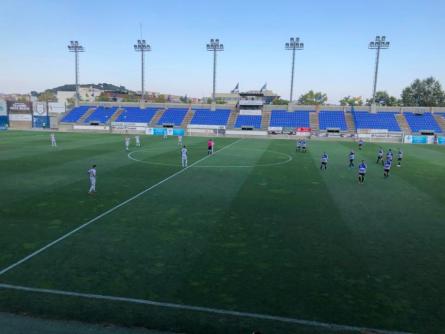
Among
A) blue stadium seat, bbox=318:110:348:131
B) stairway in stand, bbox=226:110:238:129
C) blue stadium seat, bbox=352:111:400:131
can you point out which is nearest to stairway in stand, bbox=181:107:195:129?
stairway in stand, bbox=226:110:238:129

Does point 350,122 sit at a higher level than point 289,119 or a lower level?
lower

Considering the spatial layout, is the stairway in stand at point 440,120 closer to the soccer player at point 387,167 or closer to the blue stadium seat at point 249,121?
the blue stadium seat at point 249,121

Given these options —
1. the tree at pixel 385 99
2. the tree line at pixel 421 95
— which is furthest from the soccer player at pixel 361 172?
the tree at pixel 385 99

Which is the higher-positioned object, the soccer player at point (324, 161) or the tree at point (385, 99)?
the tree at point (385, 99)

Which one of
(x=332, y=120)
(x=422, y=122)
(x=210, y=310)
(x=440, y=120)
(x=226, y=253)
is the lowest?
(x=210, y=310)

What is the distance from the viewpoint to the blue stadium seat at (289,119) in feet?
218

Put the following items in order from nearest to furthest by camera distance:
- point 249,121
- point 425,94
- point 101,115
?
1. point 249,121
2. point 101,115
3. point 425,94

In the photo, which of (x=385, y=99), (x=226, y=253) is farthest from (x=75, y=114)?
(x=385, y=99)

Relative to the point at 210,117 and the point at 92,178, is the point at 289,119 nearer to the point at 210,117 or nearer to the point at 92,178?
the point at 210,117

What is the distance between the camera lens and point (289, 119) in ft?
226

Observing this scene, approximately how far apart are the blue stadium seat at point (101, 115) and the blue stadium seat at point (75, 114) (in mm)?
2579

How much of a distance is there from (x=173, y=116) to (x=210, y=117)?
26.6ft

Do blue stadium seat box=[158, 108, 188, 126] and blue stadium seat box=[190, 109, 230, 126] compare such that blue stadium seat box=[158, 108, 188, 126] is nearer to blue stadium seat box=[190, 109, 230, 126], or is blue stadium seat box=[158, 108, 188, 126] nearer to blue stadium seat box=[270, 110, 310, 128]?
blue stadium seat box=[190, 109, 230, 126]

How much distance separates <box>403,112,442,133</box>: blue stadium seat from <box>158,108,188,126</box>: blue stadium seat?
150 feet
